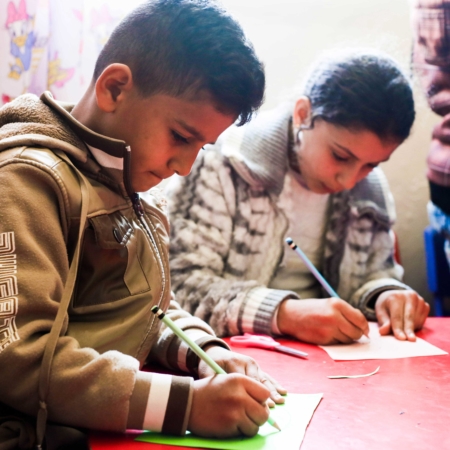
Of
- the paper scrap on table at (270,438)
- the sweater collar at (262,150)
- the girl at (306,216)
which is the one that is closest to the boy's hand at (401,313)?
the girl at (306,216)

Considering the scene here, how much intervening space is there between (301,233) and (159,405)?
0.93 metres

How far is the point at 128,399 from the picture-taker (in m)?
0.61

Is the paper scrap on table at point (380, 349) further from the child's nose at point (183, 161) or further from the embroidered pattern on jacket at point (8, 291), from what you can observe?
the embroidered pattern on jacket at point (8, 291)

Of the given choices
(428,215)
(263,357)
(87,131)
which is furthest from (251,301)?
(428,215)

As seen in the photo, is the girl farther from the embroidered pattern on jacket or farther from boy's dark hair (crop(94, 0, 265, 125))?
the embroidered pattern on jacket

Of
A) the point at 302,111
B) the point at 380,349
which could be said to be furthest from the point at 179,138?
the point at 302,111

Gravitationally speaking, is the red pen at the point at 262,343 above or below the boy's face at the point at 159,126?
below

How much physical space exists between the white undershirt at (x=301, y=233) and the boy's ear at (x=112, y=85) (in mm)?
707

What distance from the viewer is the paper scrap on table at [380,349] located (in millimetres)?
1006

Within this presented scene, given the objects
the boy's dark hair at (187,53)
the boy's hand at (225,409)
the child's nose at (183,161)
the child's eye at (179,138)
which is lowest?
the boy's hand at (225,409)

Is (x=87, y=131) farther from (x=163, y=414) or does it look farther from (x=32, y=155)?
(x=163, y=414)

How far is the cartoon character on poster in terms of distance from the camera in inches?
49.2

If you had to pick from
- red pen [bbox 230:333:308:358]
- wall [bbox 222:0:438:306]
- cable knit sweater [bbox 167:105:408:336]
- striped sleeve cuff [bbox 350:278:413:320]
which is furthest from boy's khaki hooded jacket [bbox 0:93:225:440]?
wall [bbox 222:0:438:306]

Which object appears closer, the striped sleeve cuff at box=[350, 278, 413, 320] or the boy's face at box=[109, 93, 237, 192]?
the boy's face at box=[109, 93, 237, 192]
